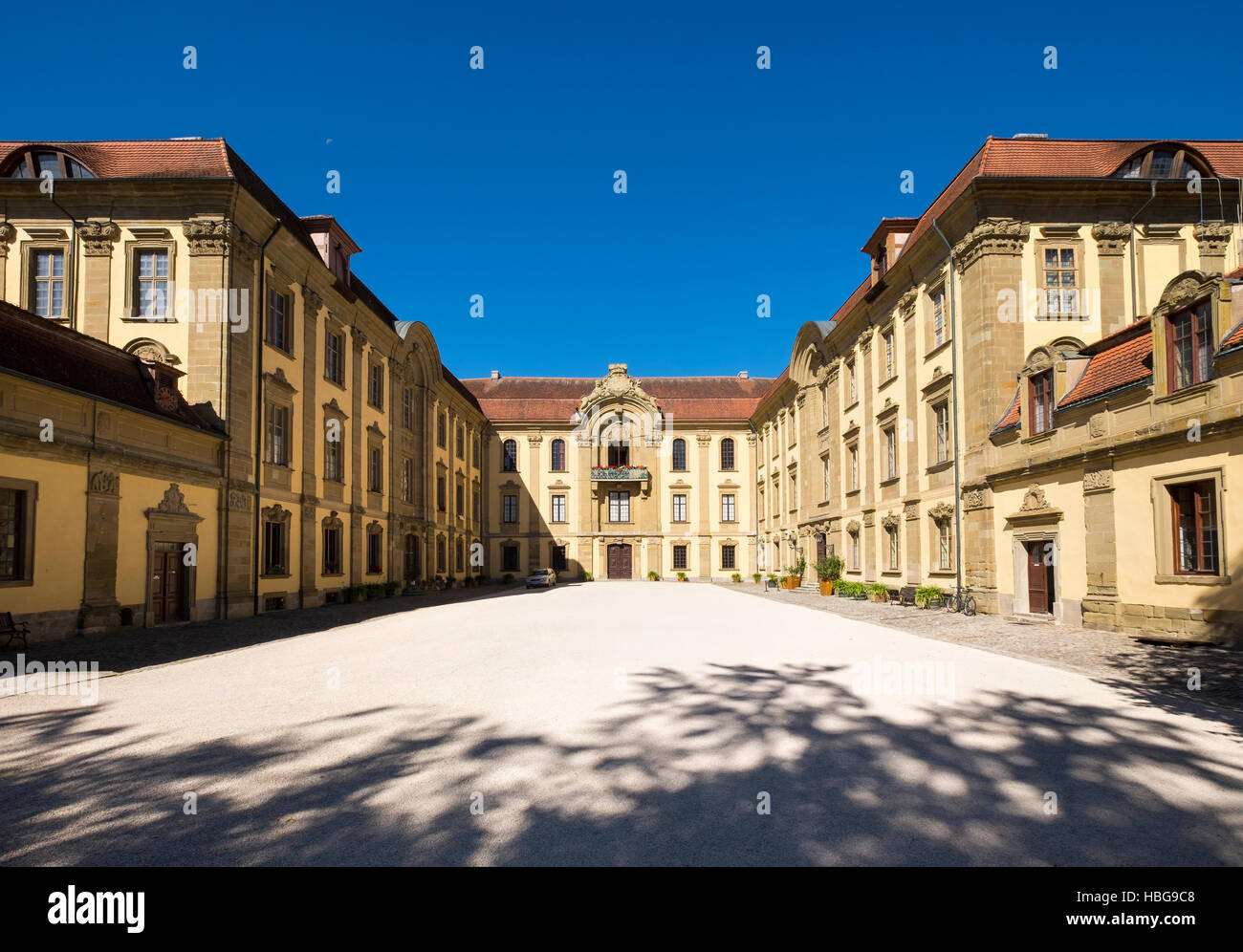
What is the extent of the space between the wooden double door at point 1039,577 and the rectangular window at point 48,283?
27.1 metres

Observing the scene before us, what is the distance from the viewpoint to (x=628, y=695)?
8539 millimetres

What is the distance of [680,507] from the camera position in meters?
54.8

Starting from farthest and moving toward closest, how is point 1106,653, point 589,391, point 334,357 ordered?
point 589,391, point 334,357, point 1106,653

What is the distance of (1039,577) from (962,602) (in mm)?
3108

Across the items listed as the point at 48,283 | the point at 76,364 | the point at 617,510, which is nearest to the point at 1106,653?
the point at 76,364

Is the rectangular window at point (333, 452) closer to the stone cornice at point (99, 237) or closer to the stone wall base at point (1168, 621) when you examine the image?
the stone cornice at point (99, 237)

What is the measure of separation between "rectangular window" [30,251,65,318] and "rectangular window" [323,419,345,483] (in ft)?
27.6

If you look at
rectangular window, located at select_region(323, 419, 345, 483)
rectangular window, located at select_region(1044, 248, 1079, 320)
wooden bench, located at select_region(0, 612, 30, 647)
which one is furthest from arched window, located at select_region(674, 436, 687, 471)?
wooden bench, located at select_region(0, 612, 30, 647)

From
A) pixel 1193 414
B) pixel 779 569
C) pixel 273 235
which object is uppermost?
pixel 273 235

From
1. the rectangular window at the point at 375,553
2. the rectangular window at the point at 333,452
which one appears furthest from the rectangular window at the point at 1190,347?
the rectangular window at the point at 375,553

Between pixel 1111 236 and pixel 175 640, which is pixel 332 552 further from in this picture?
pixel 1111 236
